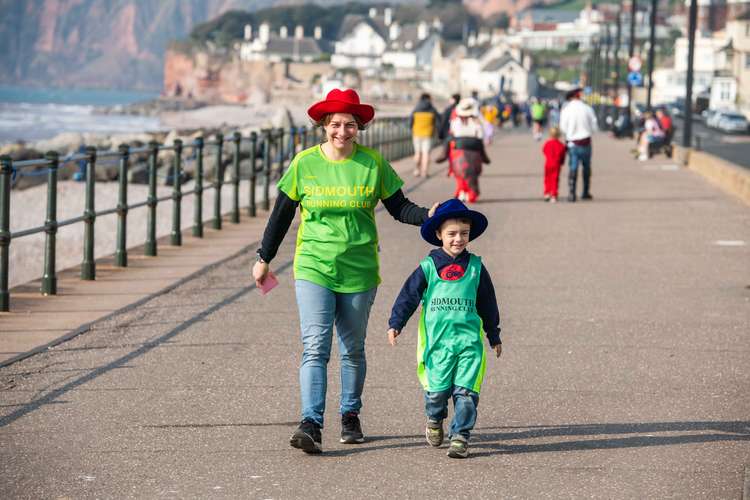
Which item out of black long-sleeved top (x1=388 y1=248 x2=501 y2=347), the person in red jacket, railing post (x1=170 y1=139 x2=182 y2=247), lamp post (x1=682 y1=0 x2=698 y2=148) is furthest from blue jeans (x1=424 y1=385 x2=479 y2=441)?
lamp post (x1=682 y1=0 x2=698 y2=148)

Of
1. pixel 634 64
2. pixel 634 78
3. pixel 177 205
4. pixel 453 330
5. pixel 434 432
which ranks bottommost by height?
pixel 434 432

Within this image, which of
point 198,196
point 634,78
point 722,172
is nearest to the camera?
point 198,196

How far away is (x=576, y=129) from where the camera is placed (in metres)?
21.5

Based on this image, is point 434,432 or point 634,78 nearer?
point 434,432

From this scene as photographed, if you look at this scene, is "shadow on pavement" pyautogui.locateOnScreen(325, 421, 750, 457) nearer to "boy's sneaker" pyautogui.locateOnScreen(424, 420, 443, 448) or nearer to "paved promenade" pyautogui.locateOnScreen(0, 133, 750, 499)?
"paved promenade" pyautogui.locateOnScreen(0, 133, 750, 499)

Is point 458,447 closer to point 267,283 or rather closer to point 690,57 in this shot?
point 267,283

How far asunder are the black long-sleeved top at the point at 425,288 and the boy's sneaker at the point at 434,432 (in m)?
0.44

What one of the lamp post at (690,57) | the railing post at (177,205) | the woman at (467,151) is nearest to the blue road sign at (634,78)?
the lamp post at (690,57)

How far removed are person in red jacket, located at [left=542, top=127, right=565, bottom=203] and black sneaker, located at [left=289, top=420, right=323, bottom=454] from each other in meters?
15.2

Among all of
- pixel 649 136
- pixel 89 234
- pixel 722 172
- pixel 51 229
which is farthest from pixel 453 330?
pixel 649 136

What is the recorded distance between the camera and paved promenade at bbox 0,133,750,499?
595 cm

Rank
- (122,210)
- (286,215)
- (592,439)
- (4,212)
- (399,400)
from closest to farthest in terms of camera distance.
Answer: (286,215) < (592,439) < (399,400) < (4,212) < (122,210)

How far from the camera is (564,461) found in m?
6.31

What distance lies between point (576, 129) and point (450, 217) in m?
15.5
